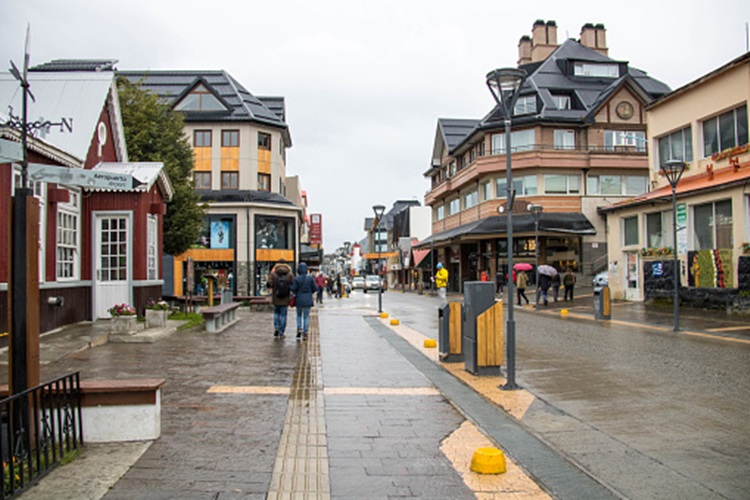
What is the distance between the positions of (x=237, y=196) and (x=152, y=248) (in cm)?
2709

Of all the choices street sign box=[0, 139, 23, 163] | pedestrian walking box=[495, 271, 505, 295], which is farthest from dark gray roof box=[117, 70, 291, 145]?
street sign box=[0, 139, 23, 163]

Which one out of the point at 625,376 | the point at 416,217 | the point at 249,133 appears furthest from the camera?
the point at 416,217

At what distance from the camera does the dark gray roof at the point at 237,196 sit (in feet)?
141

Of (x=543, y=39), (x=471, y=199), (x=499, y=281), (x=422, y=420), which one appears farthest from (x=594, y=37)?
(x=422, y=420)

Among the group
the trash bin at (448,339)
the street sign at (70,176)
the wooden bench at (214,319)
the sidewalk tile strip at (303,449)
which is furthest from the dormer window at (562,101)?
the street sign at (70,176)

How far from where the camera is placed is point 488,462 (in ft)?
16.1

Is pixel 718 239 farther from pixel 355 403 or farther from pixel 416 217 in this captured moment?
pixel 416 217

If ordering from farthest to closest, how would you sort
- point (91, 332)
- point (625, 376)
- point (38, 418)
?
point (91, 332)
point (625, 376)
point (38, 418)

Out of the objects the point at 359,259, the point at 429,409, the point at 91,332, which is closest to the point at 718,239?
the point at 429,409

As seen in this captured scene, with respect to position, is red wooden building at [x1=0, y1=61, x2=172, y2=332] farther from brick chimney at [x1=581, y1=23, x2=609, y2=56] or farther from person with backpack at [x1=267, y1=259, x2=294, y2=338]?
brick chimney at [x1=581, y1=23, x2=609, y2=56]

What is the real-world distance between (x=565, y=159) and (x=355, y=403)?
36968mm

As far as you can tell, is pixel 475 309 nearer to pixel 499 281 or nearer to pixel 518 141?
pixel 499 281

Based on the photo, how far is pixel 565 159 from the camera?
41.4 metres

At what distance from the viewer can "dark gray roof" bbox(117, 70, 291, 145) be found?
43.7 meters
